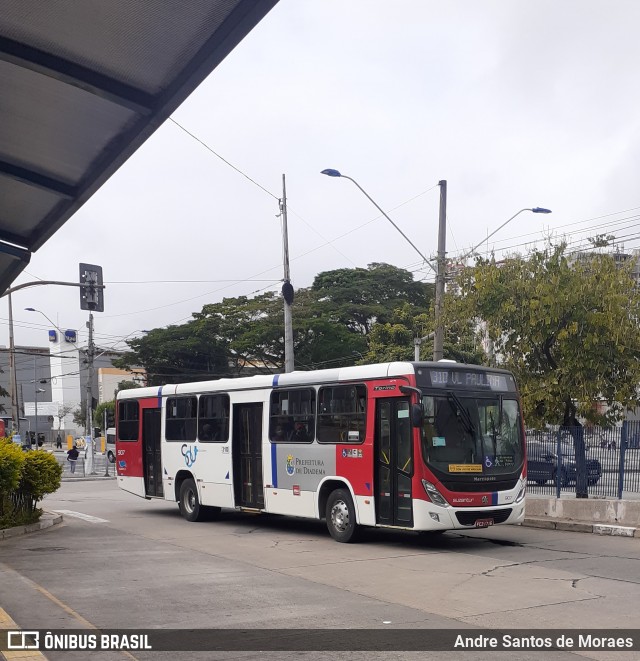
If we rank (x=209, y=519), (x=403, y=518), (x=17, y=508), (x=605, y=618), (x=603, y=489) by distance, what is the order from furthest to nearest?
(x=209, y=519), (x=603, y=489), (x=17, y=508), (x=403, y=518), (x=605, y=618)

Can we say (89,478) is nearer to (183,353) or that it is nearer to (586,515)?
(183,353)

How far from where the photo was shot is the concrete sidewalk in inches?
636

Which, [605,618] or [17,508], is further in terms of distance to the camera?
[17,508]

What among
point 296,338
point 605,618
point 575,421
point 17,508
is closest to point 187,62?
point 605,618

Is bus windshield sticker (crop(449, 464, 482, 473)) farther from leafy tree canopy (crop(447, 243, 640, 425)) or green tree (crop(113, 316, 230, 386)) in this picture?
green tree (crop(113, 316, 230, 386))

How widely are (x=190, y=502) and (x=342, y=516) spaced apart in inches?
213

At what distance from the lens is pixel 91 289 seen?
88.4 ft

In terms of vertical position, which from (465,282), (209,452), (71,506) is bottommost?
(71,506)

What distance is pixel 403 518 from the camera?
1376 cm

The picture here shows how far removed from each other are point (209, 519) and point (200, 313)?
4573 centimetres

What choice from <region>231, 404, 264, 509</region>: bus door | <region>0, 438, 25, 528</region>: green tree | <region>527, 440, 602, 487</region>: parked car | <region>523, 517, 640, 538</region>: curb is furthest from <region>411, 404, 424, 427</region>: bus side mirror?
<region>0, 438, 25, 528</region>: green tree

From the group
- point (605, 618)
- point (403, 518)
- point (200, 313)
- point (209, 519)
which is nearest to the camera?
point (605, 618)

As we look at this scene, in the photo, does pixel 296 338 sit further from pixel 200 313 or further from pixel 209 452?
pixel 209 452

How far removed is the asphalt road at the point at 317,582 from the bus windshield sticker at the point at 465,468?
126 centimetres
